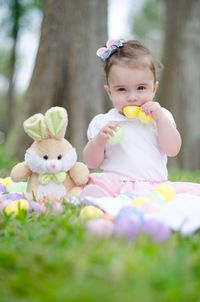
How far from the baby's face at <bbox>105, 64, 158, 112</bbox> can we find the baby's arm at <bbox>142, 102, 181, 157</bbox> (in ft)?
0.35

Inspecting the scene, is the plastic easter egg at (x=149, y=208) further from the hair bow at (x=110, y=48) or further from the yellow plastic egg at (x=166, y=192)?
the hair bow at (x=110, y=48)

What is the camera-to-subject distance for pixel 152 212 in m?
2.37

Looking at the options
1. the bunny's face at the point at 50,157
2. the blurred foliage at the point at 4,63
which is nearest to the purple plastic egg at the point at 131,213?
the bunny's face at the point at 50,157

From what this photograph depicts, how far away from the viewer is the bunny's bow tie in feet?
10.2

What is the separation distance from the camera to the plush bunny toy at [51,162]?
3035 millimetres

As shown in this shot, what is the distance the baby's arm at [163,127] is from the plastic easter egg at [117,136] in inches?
7.6

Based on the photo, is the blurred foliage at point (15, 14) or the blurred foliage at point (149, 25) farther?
the blurred foliage at point (149, 25)

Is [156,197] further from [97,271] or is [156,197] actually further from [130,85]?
[97,271]

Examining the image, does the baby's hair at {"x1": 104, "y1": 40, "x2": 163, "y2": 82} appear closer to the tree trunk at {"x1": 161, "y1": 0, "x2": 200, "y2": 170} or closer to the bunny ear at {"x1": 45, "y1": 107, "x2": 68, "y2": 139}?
the bunny ear at {"x1": 45, "y1": 107, "x2": 68, "y2": 139}

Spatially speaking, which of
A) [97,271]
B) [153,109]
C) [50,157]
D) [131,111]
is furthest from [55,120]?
[97,271]

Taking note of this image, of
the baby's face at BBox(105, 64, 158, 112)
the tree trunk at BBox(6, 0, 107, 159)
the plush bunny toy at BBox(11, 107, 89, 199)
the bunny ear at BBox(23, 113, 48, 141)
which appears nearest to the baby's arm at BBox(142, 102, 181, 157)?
the baby's face at BBox(105, 64, 158, 112)

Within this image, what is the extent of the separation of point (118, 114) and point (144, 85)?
27cm

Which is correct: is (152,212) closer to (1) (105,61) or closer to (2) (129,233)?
(2) (129,233)

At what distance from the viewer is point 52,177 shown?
10.2ft
